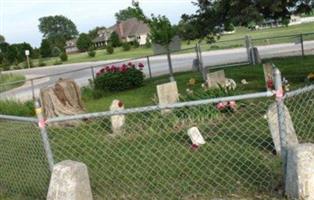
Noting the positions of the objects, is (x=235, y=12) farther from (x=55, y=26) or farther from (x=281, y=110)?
(x=55, y=26)

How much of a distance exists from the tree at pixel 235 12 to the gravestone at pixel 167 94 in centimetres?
213

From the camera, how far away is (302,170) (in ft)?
18.1

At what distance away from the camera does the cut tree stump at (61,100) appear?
14195 millimetres

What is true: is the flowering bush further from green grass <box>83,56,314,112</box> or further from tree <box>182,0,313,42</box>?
tree <box>182,0,313,42</box>

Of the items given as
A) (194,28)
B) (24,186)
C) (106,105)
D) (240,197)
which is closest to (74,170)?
(240,197)

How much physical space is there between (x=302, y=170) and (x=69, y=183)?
7.39 feet

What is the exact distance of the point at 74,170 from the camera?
6.09 meters

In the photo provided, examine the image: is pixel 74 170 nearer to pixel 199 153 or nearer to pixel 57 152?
pixel 199 153

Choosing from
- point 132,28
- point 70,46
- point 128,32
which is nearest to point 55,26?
point 70,46

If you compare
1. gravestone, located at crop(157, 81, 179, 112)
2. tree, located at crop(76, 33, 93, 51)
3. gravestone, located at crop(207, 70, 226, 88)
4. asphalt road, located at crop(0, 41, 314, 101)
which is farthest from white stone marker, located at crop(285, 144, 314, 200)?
tree, located at crop(76, 33, 93, 51)

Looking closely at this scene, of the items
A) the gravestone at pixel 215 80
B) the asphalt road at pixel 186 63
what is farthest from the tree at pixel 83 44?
the gravestone at pixel 215 80

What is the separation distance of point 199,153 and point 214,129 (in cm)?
147

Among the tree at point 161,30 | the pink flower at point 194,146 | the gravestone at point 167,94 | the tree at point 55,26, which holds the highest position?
the tree at point 55,26

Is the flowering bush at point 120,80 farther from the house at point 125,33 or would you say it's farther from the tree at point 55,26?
the tree at point 55,26
